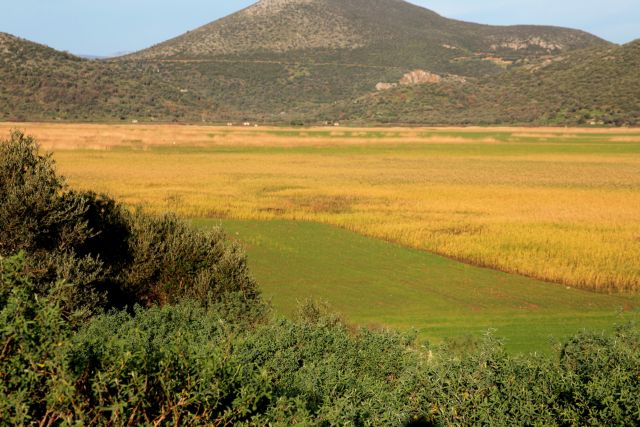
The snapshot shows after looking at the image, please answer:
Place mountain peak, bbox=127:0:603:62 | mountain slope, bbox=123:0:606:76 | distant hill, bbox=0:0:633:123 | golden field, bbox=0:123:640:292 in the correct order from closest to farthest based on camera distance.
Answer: golden field, bbox=0:123:640:292 → distant hill, bbox=0:0:633:123 → mountain slope, bbox=123:0:606:76 → mountain peak, bbox=127:0:603:62

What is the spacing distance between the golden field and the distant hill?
2166 centimetres

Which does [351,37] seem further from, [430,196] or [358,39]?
[430,196]

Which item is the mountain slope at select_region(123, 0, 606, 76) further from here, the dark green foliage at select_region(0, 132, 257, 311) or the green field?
the dark green foliage at select_region(0, 132, 257, 311)

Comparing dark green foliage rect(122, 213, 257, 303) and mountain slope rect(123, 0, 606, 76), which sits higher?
mountain slope rect(123, 0, 606, 76)

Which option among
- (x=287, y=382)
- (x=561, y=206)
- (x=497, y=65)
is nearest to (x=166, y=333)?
(x=287, y=382)

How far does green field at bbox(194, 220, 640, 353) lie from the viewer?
16594 mm

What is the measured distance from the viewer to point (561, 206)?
1497 inches

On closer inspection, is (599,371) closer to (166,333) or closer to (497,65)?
(166,333)

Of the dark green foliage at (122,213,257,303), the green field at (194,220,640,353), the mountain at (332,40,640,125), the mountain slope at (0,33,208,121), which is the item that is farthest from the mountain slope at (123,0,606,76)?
the dark green foliage at (122,213,257,303)

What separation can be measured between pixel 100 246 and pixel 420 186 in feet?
110

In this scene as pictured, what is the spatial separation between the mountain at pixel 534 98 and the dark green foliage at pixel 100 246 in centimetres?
Result: 9824

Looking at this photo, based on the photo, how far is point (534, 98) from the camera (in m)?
121

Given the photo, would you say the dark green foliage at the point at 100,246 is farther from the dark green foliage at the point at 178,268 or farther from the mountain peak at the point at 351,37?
the mountain peak at the point at 351,37

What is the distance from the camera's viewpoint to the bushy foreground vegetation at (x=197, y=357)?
17.4 ft
